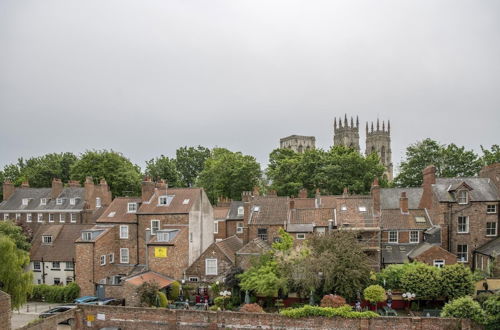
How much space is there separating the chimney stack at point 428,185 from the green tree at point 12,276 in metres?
34.5

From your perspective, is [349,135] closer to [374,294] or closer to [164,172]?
[164,172]

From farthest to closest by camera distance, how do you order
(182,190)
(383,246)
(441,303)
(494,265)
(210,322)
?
1. (182,190)
2. (383,246)
3. (494,265)
4. (441,303)
5. (210,322)

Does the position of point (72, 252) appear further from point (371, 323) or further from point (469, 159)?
point (469, 159)

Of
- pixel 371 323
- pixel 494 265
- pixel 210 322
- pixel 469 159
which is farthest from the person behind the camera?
pixel 469 159

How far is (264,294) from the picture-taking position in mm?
29594

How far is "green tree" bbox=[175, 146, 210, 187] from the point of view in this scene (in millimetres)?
81375

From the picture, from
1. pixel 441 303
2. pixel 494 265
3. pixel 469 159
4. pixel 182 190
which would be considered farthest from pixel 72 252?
pixel 469 159

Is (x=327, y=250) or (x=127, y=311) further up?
(x=327, y=250)

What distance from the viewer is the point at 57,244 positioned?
41.2m

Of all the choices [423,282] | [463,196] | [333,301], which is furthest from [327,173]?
[333,301]

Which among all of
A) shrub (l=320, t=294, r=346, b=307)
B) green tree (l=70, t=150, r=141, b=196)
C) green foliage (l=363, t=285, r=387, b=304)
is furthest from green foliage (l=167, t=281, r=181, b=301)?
green tree (l=70, t=150, r=141, b=196)

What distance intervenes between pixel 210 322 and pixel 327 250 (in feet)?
31.0

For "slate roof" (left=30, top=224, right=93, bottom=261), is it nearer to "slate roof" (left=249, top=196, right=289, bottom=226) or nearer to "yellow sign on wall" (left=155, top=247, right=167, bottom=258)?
"yellow sign on wall" (left=155, top=247, right=167, bottom=258)

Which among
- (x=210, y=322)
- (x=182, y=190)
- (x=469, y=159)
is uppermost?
(x=469, y=159)
